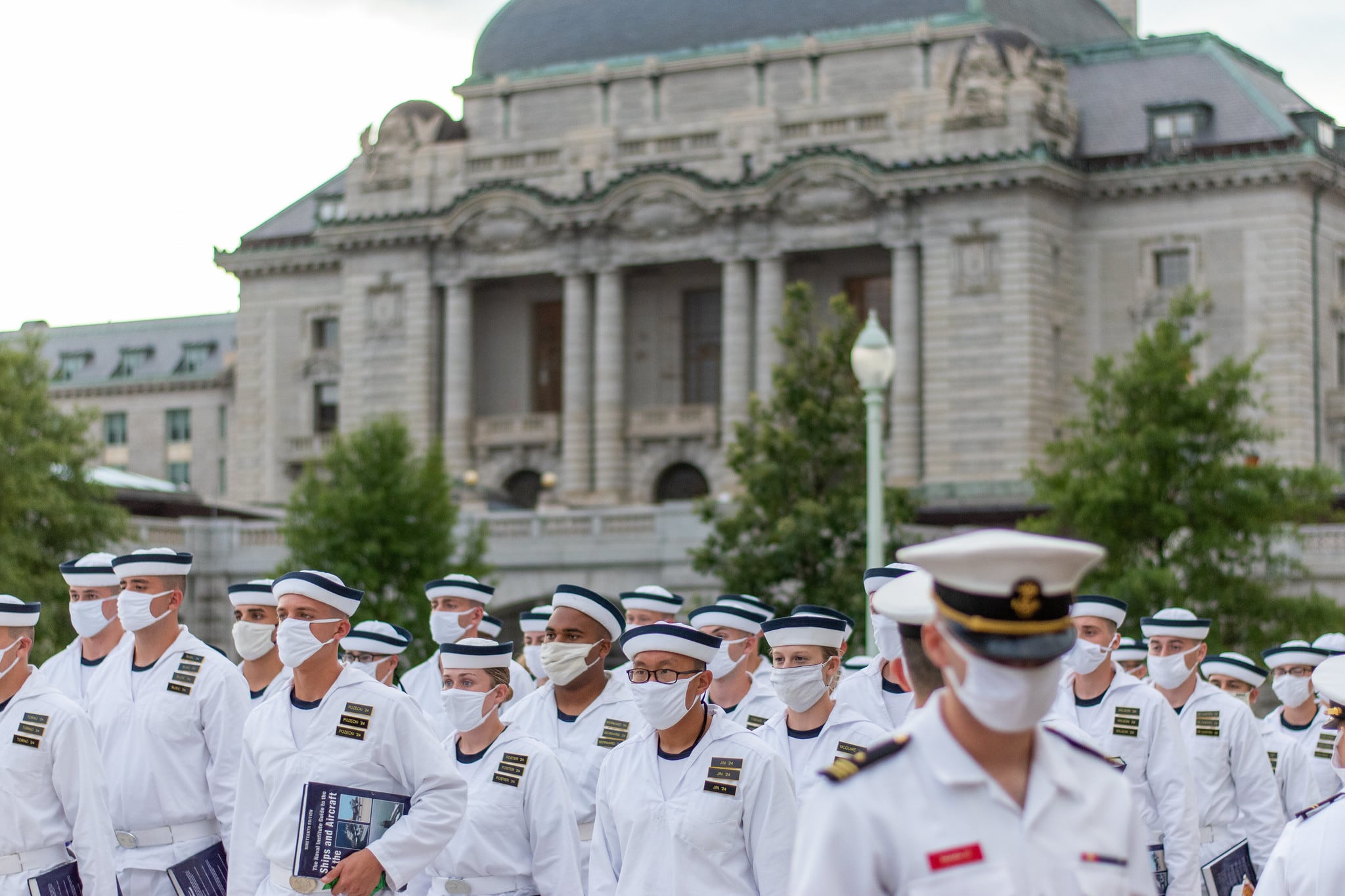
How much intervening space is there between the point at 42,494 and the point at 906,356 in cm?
3157

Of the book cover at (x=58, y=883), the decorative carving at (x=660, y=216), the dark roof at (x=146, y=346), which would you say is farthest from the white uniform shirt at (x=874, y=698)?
the dark roof at (x=146, y=346)

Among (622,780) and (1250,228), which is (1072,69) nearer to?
(1250,228)

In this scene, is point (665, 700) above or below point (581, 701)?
above

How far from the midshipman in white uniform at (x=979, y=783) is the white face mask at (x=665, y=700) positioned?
155 inches

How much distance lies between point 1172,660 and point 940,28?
57272mm

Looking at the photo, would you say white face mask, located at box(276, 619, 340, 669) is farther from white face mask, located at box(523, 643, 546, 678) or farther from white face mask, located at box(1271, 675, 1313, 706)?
white face mask, located at box(1271, 675, 1313, 706)

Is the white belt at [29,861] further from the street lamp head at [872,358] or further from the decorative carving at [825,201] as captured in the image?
the decorative carving at [825,201]

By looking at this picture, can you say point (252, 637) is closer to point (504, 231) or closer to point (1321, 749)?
point (1321, 749)

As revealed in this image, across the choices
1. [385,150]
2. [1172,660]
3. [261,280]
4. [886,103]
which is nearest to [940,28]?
[886,103]

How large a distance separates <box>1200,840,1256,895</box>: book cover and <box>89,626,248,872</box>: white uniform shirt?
6293mm

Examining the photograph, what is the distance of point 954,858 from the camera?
510cm

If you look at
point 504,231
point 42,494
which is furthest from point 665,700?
point 504,231

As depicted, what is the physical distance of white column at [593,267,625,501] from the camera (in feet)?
234

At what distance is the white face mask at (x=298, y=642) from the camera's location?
9.98 meters
